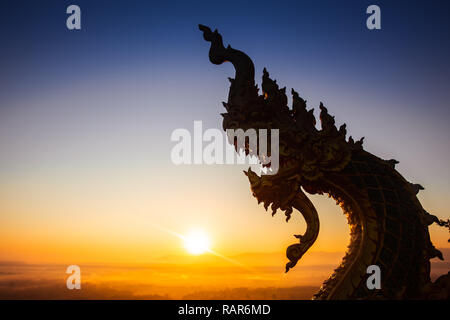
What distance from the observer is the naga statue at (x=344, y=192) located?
8.00m

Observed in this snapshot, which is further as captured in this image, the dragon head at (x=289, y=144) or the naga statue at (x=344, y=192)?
the dragon head at (x=289, y=144)

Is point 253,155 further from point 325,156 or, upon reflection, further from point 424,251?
point 424,251

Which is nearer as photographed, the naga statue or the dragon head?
the naga statue

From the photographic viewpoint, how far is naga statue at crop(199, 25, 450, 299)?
26.2ft

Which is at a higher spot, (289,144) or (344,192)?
(289,144)

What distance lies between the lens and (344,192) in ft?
28.3

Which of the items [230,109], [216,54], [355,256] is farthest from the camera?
[216,54]

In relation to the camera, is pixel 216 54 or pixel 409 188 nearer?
pixel 409 188
